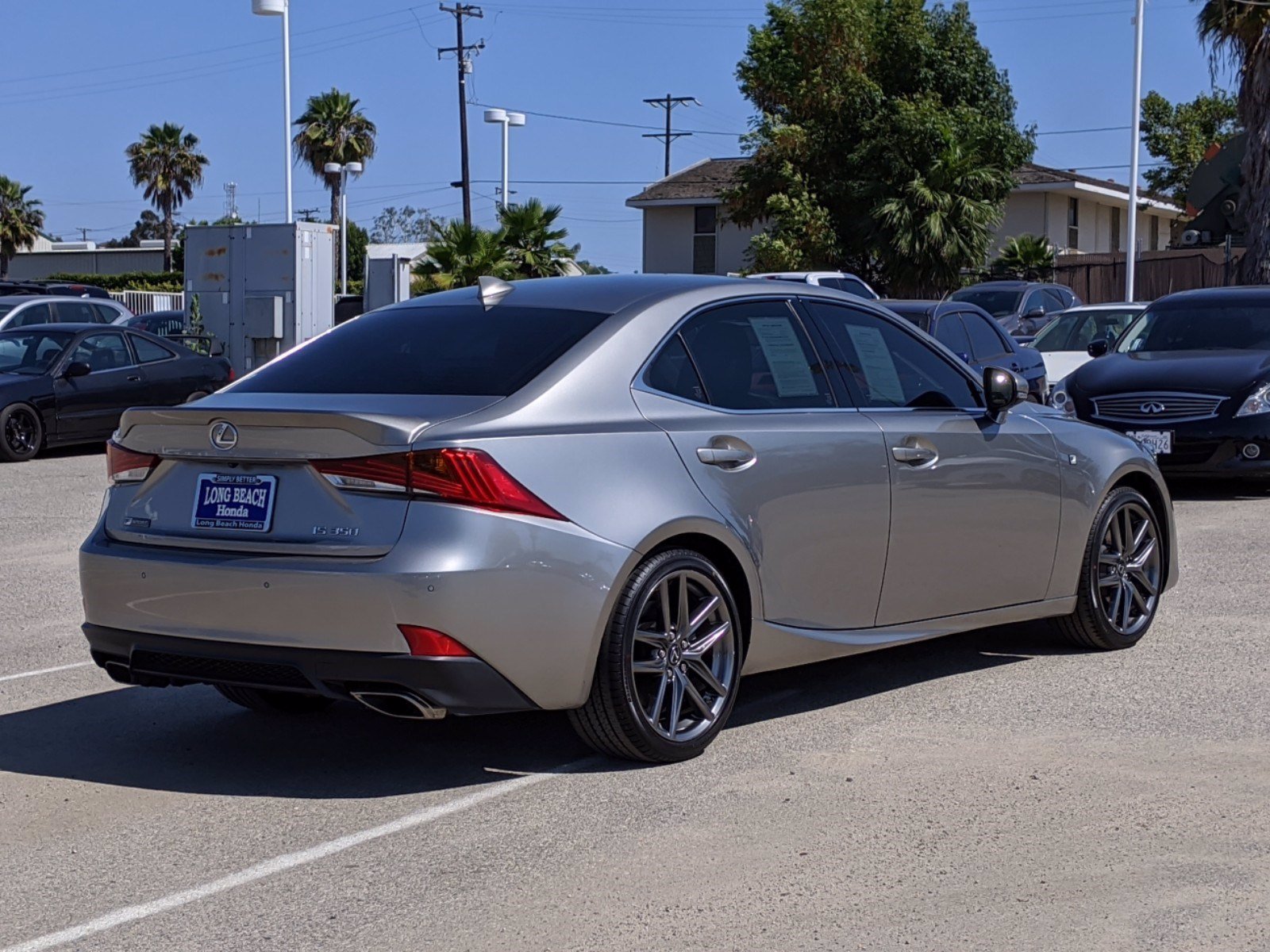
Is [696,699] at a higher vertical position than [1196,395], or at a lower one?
lower

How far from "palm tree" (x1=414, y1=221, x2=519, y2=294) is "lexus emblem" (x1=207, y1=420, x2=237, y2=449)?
3056cm

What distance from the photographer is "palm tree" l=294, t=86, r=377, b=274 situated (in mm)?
73062

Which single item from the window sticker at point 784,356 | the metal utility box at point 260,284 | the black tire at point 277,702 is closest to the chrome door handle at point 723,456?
the window sticker at point 784,356

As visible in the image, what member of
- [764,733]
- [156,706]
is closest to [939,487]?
[764,733]

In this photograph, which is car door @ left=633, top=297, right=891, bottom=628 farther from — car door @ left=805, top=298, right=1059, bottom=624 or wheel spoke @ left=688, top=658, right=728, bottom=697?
wheel spoke @ left=688, top=658, right=728, bottom=697

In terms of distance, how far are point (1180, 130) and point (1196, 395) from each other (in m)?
56.6

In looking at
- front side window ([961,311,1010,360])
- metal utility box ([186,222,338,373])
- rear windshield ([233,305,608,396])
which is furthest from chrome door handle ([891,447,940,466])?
metal utility box ([186,222,338,373])

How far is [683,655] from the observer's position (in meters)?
5.66

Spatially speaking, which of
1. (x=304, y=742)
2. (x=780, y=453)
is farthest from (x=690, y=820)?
(x=304, y=742)

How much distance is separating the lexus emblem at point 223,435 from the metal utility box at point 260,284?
68.1ft

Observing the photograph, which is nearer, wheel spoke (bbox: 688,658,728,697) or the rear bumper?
the rear bumper

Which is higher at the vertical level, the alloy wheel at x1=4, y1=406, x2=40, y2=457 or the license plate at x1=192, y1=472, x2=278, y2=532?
the license plate at x1=192, y1=472, x2=278, y2=532

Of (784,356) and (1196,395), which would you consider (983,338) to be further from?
(784,356)

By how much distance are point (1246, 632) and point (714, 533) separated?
3.55m
